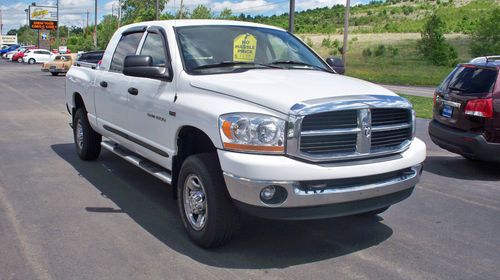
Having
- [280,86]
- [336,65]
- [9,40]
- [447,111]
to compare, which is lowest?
[447,111]

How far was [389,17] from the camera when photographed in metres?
111

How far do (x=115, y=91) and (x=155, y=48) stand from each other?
90cm

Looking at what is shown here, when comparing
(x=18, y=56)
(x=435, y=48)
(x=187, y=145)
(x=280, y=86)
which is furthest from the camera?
(x=18, y=56)

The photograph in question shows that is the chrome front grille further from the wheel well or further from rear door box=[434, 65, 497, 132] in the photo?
rear door box=[434, 65, 497, 132]

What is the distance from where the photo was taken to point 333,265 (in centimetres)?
420

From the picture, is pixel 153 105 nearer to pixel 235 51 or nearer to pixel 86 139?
pixel 235 51

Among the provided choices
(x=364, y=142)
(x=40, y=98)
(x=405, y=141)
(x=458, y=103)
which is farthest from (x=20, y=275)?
(x=40, y=98)

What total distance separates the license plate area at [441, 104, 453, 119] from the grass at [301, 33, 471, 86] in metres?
23.2

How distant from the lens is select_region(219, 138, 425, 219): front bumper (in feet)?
12.8

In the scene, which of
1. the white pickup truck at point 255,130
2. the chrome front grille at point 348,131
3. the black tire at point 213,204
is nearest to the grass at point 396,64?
the white pickup truck at point 255,130

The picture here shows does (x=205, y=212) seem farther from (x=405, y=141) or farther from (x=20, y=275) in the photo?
(x=405, y=141)

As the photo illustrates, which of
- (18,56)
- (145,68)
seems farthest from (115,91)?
(18,56)

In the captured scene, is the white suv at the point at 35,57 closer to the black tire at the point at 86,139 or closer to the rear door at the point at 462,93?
the black tire at the point at 86,139

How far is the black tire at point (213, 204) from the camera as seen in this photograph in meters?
4.21
